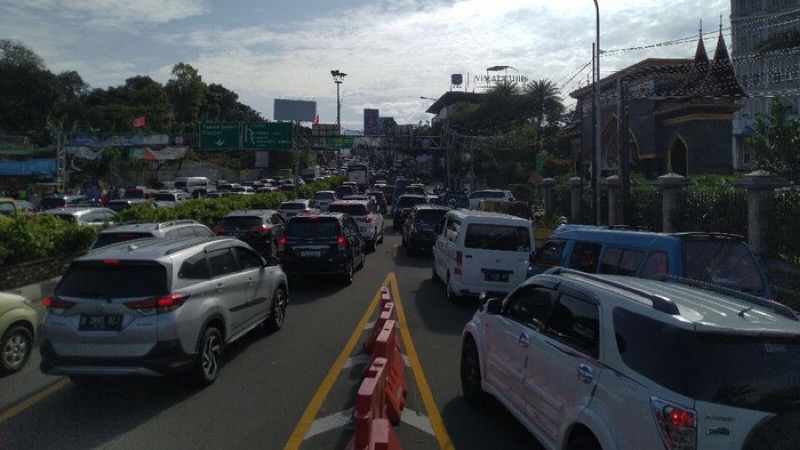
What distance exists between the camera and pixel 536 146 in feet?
178

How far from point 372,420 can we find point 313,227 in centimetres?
1093

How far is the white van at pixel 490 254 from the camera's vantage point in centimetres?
1279

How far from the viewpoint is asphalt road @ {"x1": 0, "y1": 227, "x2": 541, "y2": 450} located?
6051 millimetres

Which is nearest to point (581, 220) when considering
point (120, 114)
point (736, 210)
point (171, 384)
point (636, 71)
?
point (736, 210)

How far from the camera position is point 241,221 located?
61.2 ft

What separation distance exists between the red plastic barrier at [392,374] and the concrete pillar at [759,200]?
1058cm

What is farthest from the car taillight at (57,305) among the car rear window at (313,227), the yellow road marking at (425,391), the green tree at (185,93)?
the green tree at (185,93)

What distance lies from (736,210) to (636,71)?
25262 millimetres

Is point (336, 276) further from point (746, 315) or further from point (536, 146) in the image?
point (536, 146)

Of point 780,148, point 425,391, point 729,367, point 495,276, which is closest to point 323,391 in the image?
point 425,391

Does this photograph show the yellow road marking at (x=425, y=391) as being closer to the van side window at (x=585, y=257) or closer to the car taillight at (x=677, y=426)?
the car taillight at (x=677, y=426)

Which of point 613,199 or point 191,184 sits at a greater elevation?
point 191,184

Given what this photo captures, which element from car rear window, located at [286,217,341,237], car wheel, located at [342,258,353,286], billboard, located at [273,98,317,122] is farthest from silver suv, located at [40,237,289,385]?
billboard, located at [273,98,317,122]

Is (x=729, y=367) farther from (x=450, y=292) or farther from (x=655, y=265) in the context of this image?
(x=450, y=292)
